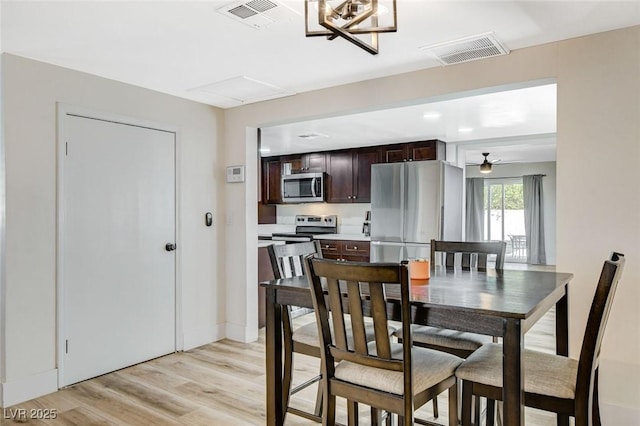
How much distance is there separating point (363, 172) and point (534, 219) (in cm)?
460

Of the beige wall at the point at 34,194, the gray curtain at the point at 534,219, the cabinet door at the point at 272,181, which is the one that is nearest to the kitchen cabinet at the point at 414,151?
the cabinet door at the point at 272,181

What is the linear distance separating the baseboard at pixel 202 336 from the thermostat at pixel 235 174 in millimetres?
1365

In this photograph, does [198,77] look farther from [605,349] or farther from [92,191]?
[605,349]

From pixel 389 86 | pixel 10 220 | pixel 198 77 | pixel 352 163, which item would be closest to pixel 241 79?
pixel 198 77

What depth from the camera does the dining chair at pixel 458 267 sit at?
2246 millimetres

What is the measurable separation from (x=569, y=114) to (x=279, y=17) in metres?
1.73

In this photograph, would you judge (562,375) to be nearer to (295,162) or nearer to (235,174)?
(235,174)

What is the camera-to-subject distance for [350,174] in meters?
6.60

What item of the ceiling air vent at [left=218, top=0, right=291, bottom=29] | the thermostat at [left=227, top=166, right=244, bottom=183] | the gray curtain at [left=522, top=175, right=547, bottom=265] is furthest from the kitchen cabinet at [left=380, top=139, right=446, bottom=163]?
the gray curtain at [left=522, top=175, right=547, bottom=265]

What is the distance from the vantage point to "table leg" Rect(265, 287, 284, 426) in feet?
6.98

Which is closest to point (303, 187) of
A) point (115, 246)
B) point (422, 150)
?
point (422, 150)

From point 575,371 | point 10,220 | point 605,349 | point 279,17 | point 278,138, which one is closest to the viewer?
point 575,371

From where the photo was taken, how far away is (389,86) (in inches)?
128

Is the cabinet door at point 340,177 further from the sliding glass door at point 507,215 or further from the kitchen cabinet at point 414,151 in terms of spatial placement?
the sliding glass door at point 507,215
